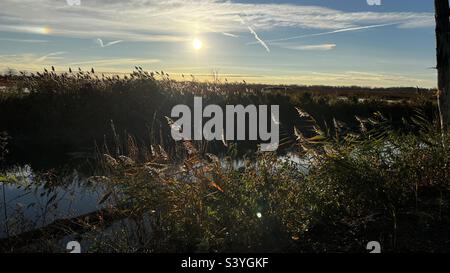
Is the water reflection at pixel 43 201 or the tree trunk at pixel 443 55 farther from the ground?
the tree trunk at pixel 443 55

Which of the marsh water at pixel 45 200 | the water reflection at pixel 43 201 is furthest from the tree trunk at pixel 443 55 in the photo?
the water reflection at pixel 43 201

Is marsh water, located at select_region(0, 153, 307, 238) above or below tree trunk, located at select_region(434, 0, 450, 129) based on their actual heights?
below

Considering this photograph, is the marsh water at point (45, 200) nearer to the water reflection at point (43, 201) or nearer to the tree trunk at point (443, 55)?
the water reflection at point (43, 201)

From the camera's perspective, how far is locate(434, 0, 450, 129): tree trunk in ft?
25.5

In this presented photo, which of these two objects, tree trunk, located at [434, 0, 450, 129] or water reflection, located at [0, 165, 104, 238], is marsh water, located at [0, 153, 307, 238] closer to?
water reflection, located at [0, 165, 104, 238]

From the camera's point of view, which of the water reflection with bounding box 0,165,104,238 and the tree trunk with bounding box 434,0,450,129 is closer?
the water reflection with bounding box 0,165,104,238

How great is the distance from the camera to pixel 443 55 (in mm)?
7844

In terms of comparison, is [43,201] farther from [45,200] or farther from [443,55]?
[443,55]

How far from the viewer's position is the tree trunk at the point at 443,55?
25.5 feet

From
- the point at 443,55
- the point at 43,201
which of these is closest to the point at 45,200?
the point at 43,201

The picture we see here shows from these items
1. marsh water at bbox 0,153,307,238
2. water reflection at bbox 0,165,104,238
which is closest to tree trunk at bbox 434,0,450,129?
marsh water at bbox 0,153,307,238
